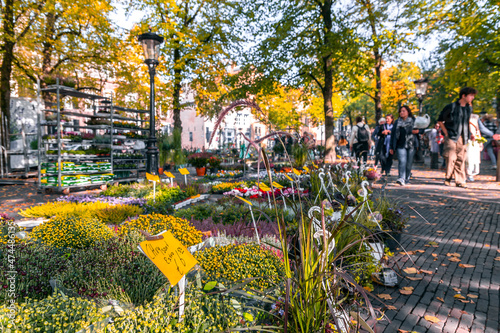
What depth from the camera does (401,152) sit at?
9.75 m

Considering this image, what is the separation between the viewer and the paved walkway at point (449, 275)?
8.59 feet

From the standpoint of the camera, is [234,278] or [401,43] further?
[401,43]

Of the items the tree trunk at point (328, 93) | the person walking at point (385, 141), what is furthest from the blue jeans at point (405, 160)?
A: the tree trunk at point (328, 93)

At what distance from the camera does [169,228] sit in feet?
11.8

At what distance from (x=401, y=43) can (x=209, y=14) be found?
11.2 meters

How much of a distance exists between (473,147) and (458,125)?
213 centimetres

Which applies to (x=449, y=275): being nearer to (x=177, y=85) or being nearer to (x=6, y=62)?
(x=177, y=85)

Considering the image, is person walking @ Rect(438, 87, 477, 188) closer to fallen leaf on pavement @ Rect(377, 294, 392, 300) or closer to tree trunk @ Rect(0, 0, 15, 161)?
fallen leaf on pavement @ Rect(377, 294, 392, 300)

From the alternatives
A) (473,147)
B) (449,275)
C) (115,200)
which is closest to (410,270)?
(449,275)

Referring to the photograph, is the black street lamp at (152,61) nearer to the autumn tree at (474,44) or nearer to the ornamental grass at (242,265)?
the ornamental grass at (242,265)

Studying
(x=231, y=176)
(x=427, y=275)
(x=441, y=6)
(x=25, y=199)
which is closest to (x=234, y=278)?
(x=427, y=275)

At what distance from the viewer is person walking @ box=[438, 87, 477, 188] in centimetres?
864

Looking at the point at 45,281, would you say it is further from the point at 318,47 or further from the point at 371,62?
the point at 371,62

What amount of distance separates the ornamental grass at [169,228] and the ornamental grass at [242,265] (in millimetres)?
480
